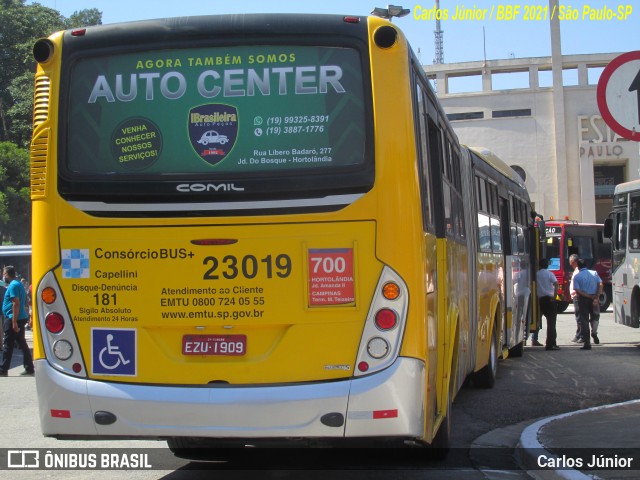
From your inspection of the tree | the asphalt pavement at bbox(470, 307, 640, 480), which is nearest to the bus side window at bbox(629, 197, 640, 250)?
the asphalt pavement at bbox(470, 307, 640, 480)

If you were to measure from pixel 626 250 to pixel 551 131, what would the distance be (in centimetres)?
3979

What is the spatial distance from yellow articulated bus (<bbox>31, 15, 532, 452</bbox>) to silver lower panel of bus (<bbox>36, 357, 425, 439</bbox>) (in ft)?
0.04

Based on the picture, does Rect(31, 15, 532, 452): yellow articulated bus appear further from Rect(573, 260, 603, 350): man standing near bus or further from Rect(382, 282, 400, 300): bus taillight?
Rect(573, 260, 603, 350): man standing near bus

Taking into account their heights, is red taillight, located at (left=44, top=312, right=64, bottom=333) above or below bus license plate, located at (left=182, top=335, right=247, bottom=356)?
above

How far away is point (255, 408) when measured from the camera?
229 inches

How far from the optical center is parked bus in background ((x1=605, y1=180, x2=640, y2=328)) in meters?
17.9

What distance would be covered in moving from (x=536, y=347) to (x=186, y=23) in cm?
1521

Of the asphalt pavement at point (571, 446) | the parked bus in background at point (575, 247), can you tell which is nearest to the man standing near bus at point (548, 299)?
the asphalt pavement at point (571, 446)

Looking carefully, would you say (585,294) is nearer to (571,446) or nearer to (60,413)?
(571,446)

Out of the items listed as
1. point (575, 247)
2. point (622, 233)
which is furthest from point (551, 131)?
point (622, 233)

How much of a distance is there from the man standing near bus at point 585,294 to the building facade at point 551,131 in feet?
126

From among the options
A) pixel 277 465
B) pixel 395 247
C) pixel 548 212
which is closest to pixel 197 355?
pixel 395 247

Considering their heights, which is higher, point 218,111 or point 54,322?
point 218,111

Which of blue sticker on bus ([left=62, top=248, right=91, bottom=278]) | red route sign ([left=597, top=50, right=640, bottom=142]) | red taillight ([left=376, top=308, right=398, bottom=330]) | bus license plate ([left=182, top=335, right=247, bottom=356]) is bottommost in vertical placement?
bus license plate ([left=182, top=335, right=247, bottom=356])
